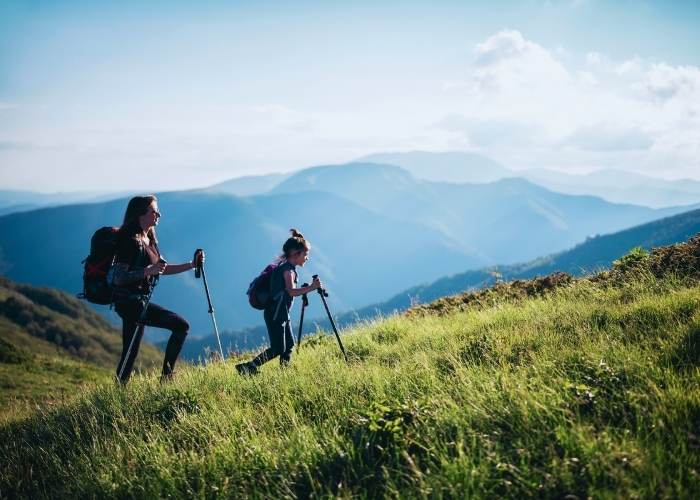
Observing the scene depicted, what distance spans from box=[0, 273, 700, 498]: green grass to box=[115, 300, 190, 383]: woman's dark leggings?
0.76m

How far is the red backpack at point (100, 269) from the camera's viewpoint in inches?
265

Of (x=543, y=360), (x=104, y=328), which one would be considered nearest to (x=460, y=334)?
(x=543, y=360)

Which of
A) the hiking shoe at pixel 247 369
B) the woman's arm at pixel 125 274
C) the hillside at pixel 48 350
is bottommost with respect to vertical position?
the hillside at pixel 48 350

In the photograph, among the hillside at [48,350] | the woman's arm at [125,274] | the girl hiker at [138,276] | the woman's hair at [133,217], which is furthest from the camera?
the hillside at [48,350]

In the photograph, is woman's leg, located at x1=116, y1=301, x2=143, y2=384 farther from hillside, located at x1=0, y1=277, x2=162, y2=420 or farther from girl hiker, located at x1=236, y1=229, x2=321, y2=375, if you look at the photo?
girl hiker, located at x1=236, y1=229, x2=321, y2=375

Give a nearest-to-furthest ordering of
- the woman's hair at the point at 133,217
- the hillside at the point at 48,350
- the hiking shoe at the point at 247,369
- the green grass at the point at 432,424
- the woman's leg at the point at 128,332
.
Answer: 1. the green grass at the point at 432,424
2. the hiking shoe at the point at 247,369
3. the woman's hair at the point at 133,217
4. the woman's leg at the point at 128,332
5. the hillside at the point at 48,350

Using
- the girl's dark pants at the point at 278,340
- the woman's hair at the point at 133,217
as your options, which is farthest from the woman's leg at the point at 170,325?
the girl's dark pants at the point at 278,340

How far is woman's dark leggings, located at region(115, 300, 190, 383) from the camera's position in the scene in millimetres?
6973

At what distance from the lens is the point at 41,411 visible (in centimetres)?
A: 661

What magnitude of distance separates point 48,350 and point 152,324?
217 feet

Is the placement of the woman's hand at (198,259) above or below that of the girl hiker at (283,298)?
above

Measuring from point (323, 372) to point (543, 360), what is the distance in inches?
106

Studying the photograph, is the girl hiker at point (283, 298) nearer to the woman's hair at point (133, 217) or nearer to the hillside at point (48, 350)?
the woman's hair at point (133, 217)

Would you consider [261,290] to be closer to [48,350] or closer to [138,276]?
[138,276]
